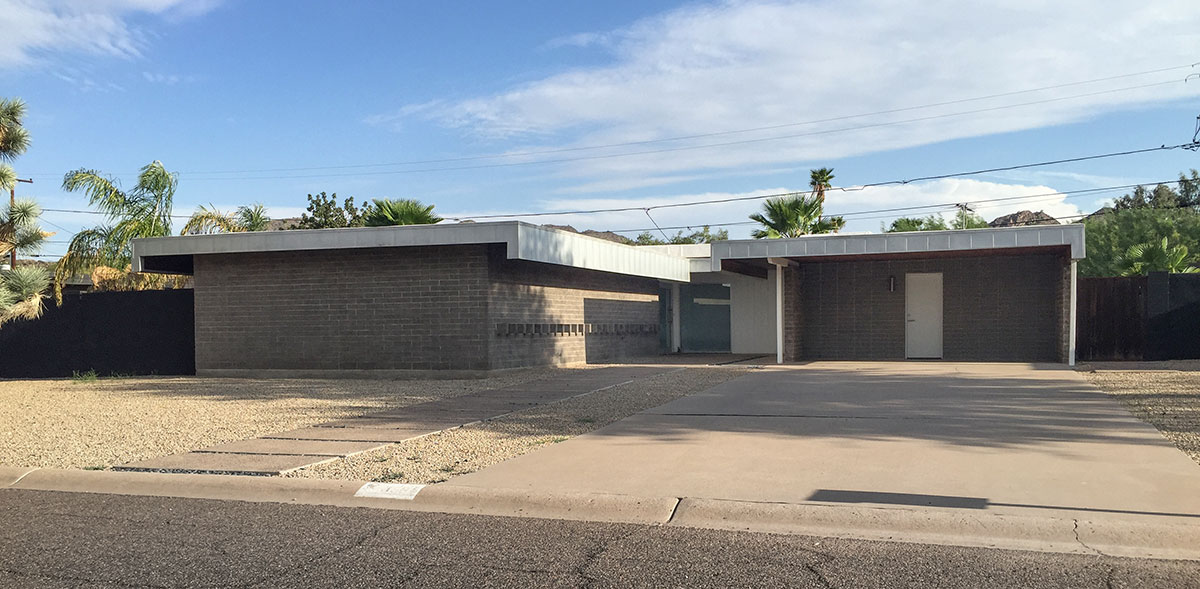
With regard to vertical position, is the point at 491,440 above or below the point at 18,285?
below

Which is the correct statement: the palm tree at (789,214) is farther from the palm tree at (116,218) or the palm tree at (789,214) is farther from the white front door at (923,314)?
the palm tree at (116,218)

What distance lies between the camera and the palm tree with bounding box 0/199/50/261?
54.7 ft

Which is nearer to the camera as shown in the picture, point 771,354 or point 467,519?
point 467,519

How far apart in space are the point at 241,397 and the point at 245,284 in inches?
199

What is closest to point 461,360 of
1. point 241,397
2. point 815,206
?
point 241,397

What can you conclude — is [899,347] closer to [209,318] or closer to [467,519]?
[209,318]

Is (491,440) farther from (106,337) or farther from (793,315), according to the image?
(106,337)

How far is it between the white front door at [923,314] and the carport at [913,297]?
0.08 ft

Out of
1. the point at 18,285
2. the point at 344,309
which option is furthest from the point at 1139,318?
the point at 18,285

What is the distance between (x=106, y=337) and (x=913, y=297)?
1831 cm

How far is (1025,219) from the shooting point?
235 feet

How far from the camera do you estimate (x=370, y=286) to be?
61.3ft

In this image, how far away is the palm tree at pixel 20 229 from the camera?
656 inches

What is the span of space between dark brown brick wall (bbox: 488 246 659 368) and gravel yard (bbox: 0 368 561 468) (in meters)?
0.72
